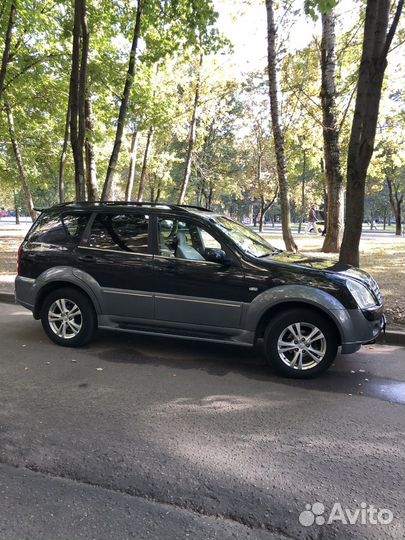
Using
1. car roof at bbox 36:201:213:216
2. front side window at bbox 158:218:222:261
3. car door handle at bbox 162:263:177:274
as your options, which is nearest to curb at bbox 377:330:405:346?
front side window at bbox 158:218:222:261

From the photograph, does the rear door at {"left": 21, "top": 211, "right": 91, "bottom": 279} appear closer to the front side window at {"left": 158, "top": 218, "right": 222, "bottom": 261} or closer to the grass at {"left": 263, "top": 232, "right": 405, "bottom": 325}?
the front side window at {"left": 158, "top": 218, "right": 222, "bottom": 261}

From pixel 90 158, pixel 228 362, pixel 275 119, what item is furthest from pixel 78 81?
pixel 228 362

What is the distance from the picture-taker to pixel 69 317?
5891 mm

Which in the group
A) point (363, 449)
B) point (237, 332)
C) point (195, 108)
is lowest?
point (363, 449)

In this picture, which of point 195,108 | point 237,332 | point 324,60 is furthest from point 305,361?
point 195,108

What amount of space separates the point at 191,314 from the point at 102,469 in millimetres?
2458

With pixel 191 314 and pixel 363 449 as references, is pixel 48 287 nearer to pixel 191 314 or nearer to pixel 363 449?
pixel 191 314

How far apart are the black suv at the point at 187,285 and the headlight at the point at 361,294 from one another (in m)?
0.02

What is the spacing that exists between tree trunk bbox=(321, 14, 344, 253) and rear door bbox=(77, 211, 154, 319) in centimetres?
923

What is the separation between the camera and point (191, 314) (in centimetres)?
531

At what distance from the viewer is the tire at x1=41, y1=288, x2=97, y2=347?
580 cm

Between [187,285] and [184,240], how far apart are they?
23.4 inches

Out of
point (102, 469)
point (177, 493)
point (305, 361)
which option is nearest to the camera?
point (177, 493)

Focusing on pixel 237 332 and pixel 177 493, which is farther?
pixel 237 332
